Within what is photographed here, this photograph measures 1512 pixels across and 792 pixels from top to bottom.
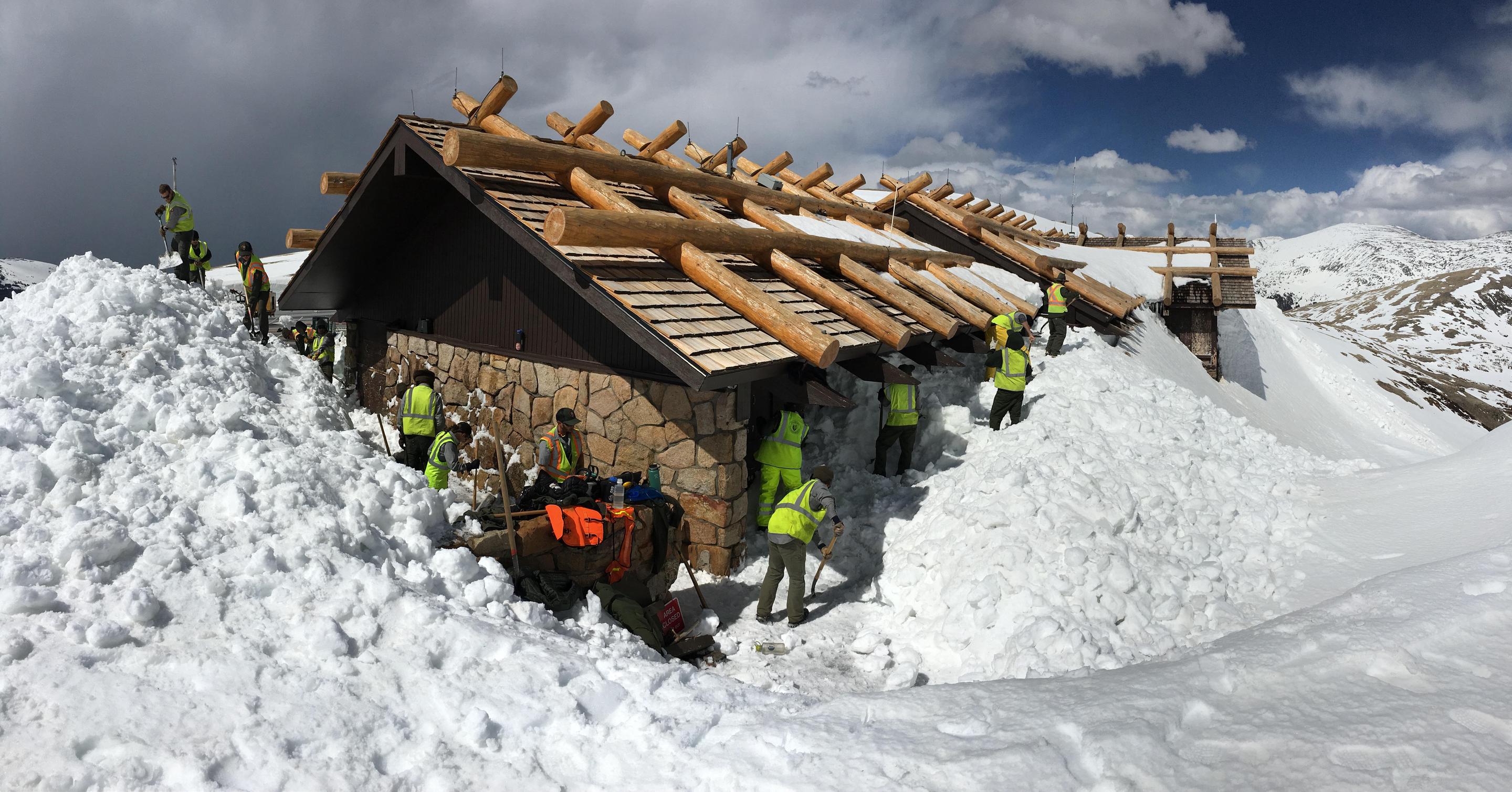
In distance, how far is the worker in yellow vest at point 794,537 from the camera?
6402mm

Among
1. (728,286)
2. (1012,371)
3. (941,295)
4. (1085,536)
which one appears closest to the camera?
(1085,536)

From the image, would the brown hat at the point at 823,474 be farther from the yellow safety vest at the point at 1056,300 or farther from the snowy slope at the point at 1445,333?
the snowy slope at the point at 1445,333

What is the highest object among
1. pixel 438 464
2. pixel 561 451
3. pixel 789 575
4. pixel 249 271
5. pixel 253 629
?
pixel 249 271

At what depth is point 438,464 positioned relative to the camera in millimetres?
6773

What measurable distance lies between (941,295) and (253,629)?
9201 millimetres

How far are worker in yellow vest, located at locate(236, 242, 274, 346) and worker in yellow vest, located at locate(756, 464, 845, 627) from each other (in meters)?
7.76

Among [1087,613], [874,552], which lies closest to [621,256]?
[874,552]

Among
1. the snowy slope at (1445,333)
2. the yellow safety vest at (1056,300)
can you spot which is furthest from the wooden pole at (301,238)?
the snowy slope at (1445,333)

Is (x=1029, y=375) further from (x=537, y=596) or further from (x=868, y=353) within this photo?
(x=537, y=596)

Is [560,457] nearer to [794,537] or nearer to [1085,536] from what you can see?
[794,537]

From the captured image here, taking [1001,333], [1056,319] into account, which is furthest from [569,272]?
[1056,319]

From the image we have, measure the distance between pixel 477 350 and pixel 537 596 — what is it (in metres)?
4.62

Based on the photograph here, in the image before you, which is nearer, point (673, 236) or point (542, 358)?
point (673, 236)

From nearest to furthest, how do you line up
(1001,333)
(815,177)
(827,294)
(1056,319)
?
(827,294) < (1001,333) < (1056,319) < (815,177)
